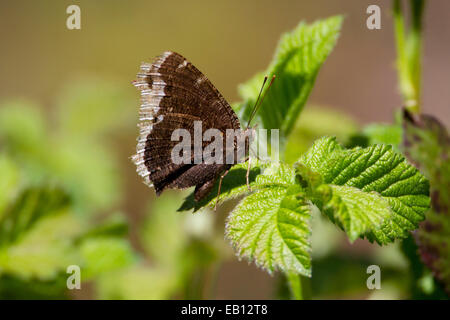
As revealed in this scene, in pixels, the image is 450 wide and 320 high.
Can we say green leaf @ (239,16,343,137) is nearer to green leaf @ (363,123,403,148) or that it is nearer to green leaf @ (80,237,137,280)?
green leaf @ (363,123,403,148)

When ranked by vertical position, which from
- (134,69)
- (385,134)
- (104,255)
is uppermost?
(134,69)

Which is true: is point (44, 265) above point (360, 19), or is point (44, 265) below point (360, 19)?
below

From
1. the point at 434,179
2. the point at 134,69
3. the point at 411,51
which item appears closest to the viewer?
the point at 434,179

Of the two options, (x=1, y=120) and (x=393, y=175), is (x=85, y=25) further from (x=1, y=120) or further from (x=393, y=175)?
(x=393, y=175)

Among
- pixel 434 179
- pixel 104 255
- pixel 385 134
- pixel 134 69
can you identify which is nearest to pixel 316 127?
pixel 385 134

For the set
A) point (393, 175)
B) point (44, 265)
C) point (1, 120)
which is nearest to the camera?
point (393, 175)

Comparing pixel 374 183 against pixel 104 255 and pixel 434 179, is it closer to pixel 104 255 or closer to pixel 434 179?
pixel 434 179
